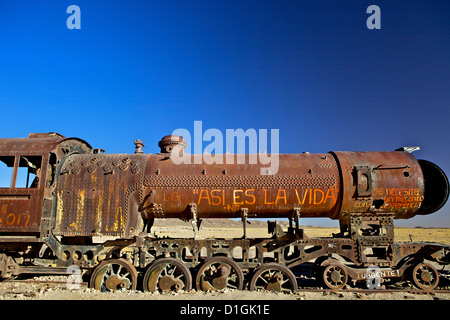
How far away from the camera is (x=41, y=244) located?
25.6ft

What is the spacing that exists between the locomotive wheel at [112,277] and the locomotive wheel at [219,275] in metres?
1.83

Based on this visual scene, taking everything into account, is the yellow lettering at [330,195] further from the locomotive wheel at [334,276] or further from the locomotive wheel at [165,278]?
the locomotive wheel at [165,278]

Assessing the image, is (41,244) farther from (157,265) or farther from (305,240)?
Result: (305,240)

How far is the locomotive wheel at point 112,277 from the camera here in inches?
292

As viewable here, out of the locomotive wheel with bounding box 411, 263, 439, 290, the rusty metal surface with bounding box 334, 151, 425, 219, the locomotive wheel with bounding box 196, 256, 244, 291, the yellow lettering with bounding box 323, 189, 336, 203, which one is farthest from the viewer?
the yellow lettering with bounding box 323, 189, 336, 203

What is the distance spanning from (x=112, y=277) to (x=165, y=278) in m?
1.44

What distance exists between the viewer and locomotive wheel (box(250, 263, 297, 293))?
24.1 ft

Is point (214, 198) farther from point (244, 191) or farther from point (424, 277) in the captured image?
point (424, 277)

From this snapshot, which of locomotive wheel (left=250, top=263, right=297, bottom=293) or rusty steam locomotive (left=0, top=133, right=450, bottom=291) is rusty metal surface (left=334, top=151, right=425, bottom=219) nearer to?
rusty steam locomotive (left=0, top=133, right=450, bottom=291)

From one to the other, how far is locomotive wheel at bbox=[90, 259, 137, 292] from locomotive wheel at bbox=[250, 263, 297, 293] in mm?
3269

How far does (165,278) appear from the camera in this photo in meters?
7.36

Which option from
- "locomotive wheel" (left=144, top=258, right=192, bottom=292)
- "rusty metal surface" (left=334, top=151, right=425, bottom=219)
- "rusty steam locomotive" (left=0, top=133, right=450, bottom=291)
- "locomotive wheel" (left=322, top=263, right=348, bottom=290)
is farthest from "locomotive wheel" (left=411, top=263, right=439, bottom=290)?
"locomotive wheel" (left=144, top=258, right=192, bottom=292)

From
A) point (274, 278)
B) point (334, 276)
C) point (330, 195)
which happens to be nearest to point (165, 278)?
point (274, 278)
